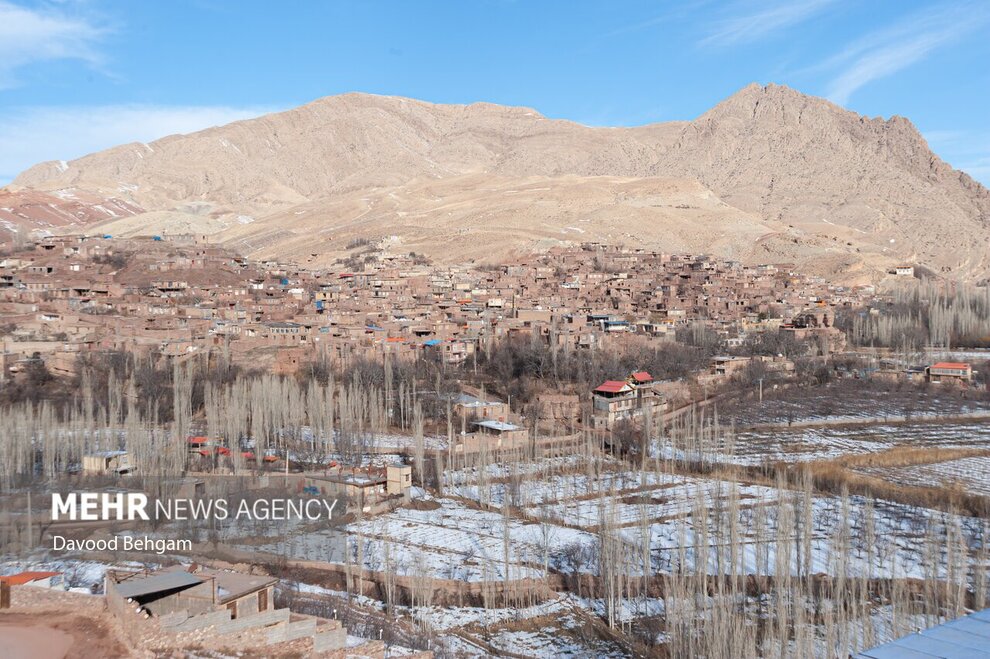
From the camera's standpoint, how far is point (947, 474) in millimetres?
21000

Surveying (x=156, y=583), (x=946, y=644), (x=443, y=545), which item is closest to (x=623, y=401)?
(x=443, y=545)

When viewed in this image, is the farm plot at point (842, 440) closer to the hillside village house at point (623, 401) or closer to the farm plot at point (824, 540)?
the hillside village house at point (623, 401)

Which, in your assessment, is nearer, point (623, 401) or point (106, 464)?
point (106, 464)

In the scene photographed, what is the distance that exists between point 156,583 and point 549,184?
8811 centimetres

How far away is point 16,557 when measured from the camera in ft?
48.0

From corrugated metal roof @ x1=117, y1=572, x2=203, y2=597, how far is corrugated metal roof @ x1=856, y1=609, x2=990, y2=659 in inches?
293

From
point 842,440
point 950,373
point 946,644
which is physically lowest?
point 842,440

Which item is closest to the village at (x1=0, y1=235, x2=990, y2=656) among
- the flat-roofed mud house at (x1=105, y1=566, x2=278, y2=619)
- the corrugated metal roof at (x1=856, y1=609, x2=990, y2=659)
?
the flat-roofed mud house at (x1=105, y1=566, x2=278, y2=619)

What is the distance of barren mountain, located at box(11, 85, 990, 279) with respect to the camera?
75.2 meters

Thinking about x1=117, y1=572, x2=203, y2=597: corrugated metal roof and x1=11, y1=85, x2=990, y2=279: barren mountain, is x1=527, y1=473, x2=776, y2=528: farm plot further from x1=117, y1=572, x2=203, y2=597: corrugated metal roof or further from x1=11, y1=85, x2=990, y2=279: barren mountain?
x1=11, y1=85, x2=990, y2=279: barren mountain

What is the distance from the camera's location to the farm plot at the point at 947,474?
20016mm

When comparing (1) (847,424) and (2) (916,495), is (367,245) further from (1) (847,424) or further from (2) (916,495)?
(2) (916,495)

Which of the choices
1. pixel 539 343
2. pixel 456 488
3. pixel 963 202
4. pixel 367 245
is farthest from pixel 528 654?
pixel 963 202

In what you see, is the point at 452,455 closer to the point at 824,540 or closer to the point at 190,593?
the point at 824,540
